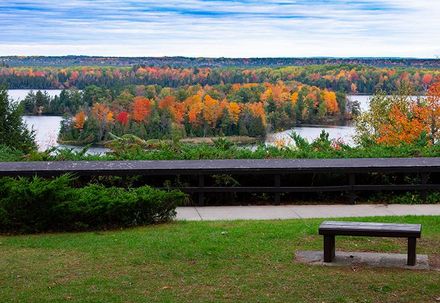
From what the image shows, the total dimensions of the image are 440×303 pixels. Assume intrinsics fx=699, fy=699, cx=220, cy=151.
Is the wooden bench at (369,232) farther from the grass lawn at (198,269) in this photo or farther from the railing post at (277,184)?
the railing post at (277,184)

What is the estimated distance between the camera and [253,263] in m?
7.95

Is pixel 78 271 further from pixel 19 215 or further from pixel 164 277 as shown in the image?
pixel 19 215

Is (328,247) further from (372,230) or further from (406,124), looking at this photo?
(406,124)

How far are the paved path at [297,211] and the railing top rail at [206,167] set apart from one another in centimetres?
66

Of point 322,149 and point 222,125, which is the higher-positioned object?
point 322,149

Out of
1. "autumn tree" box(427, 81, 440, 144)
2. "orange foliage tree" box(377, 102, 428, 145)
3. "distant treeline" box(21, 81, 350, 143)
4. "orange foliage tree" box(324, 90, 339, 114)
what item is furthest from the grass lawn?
"orange foliage tree" box(324, 90, 339, 114)

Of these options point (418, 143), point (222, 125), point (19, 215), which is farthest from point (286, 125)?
point (19, 215)

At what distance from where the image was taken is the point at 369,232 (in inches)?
309

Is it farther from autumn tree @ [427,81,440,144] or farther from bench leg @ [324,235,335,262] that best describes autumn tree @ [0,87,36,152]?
bench leg @ [324,235,335,262]

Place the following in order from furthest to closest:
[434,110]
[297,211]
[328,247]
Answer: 1. [434,110]
2. [297,211]
3. [328,247]

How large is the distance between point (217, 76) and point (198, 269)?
83.3 meters

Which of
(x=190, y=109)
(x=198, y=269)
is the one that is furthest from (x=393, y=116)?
(x=198, y=269)

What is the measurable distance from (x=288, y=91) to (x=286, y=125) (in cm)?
1207

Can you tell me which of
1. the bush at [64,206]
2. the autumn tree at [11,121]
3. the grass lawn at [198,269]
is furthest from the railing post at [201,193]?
the autumn tree at [11,121]
